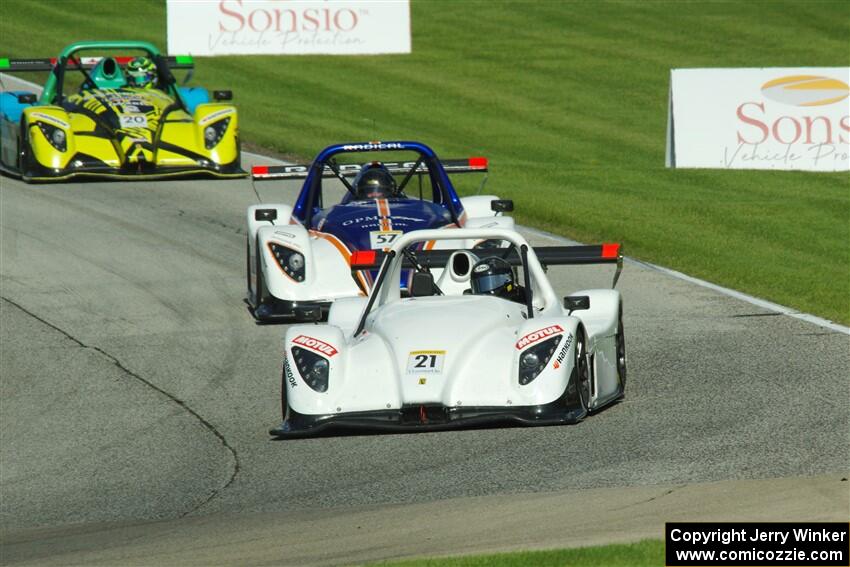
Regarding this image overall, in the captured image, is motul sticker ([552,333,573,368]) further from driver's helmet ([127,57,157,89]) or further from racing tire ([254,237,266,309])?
Result: driver's helmet ([127,57,157,89])

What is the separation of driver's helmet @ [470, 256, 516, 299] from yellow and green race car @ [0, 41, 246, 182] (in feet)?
29.7

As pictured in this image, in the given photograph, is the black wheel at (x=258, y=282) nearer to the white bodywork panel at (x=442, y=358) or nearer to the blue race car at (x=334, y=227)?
the blue race car at (x=334, y=227)

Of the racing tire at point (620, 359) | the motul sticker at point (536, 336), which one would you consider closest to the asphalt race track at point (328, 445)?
the racing tire at point (620, 359)

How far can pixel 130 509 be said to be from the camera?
9.41 meters

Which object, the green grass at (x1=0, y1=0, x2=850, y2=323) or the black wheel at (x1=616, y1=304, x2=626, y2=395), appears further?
the green grass at (x1=0, y1=0, x2=850, y2=323)

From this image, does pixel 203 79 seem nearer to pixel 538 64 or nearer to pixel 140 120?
pixel 538 64

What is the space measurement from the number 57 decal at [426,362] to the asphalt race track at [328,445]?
601 mm

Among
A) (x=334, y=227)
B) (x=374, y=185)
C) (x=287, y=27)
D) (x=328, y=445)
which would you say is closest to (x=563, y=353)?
(x=328, y=445)

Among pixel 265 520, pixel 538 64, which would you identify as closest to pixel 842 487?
pixel 265 520

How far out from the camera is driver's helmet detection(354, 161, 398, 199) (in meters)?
14.3

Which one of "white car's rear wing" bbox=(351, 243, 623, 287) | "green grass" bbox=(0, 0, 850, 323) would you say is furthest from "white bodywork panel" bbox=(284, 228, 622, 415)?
"green grass" bbox=(0, 0, 850, 323)

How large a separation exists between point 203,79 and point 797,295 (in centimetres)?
1678

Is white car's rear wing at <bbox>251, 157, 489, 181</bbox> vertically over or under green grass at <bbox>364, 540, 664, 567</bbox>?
over

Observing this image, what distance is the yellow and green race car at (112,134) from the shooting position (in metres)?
18.7
